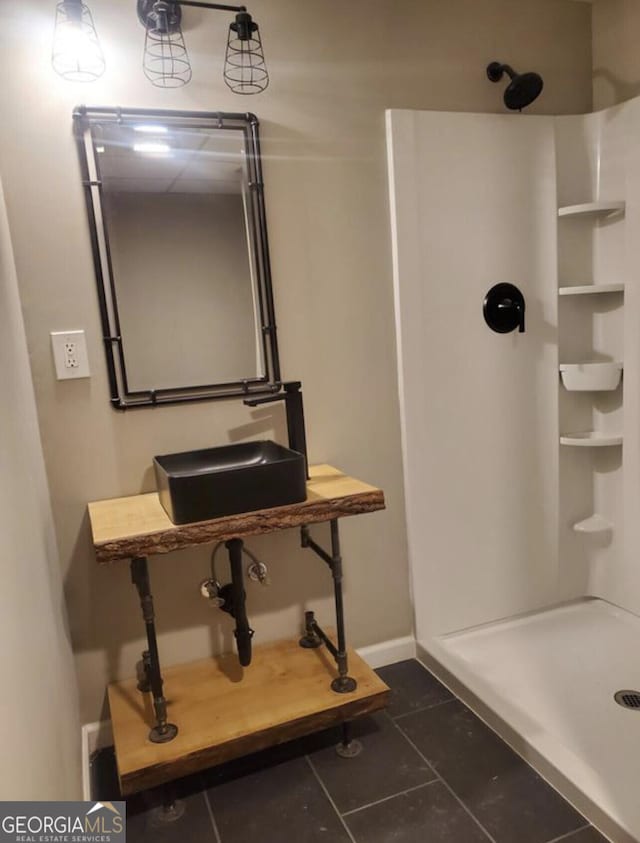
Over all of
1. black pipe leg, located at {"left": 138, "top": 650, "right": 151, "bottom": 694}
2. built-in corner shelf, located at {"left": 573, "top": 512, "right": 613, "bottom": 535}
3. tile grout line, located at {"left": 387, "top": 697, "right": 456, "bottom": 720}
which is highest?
built-in corner shelf, located at {"left": 573, "top": 512, "right": 613, "bottom": 535}

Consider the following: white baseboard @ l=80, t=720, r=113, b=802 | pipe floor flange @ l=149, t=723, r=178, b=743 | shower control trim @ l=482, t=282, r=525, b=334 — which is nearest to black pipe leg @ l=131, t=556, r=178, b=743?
pipe floor flange @ l=149, t=723, r=178, b=743

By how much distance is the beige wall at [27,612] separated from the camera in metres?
0.85

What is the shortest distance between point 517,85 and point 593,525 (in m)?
1.66

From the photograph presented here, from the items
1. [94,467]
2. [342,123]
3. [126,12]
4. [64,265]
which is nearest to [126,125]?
[126,12]

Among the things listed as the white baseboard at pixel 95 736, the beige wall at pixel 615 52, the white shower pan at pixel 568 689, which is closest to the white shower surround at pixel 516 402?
Result: the white shower pan at pixel 568 689

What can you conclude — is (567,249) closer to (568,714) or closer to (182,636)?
(568,714)

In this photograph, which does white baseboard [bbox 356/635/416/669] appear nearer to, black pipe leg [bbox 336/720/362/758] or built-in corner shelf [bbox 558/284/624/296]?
black pipe leg [bbox 336/720/362/758]

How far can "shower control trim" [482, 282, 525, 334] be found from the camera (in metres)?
2.17

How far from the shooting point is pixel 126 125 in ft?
5.60

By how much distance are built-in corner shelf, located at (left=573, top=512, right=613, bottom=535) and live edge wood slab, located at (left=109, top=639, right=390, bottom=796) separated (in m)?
1.08

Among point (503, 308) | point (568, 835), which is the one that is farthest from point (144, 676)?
point (503, 308)

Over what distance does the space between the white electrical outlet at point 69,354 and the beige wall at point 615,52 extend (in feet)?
6.75

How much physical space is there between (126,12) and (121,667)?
194cm

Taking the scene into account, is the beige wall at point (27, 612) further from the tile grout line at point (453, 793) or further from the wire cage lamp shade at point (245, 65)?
the tile grout line at point (453, 793)
